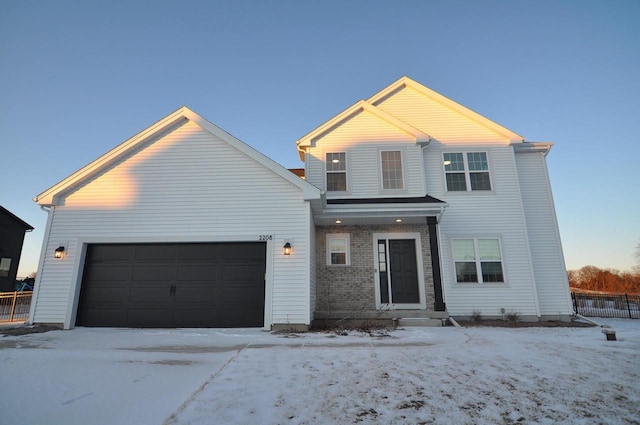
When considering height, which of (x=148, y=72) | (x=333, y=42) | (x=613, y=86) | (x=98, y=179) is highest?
(x=333, y=42)

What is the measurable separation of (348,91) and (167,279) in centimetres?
1446

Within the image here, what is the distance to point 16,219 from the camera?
2111 centimetres

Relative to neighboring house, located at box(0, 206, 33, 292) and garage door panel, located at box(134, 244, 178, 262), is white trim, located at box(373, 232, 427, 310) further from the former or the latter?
neighboring house, located at box(0, 206, 33, 292)

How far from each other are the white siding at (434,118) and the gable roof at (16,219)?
26845 mm

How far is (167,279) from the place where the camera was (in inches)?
325

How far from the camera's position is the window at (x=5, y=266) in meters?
19.9

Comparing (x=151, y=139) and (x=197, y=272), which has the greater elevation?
(x=151, y=139)

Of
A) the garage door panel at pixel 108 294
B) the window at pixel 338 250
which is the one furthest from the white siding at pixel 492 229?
the garage door panel at pixel 108 294

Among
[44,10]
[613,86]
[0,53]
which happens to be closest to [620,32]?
[613,86]

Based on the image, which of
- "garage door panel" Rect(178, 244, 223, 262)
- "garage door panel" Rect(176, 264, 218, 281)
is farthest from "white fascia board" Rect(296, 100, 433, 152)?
"garage door panel" Rect(176, 264, 218, 281)

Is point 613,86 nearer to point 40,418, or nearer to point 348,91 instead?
point 348,91

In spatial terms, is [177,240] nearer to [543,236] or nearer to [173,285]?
[173,285]

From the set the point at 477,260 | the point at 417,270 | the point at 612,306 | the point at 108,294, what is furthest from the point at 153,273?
the point at 612,306

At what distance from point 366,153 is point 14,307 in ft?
44.5
